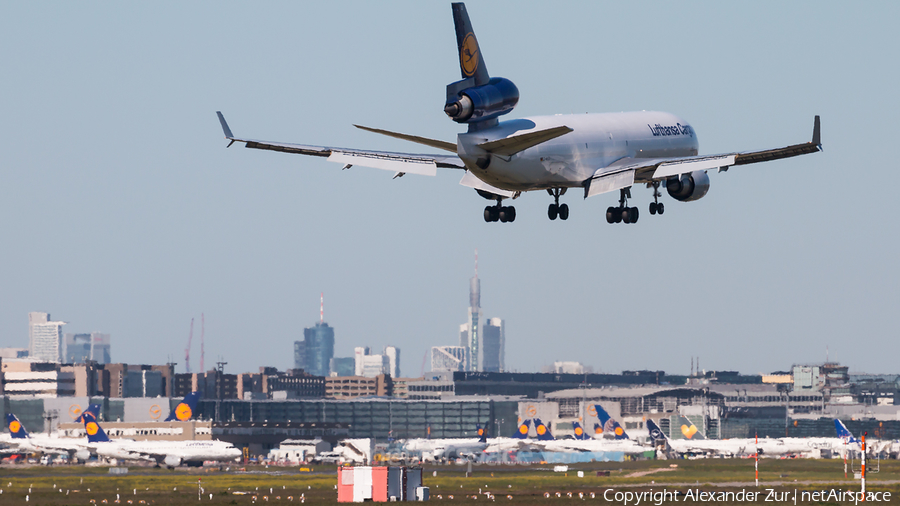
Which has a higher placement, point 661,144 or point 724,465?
point 661,144

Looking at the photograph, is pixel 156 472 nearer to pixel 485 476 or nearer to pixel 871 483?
A: pixel 485 476

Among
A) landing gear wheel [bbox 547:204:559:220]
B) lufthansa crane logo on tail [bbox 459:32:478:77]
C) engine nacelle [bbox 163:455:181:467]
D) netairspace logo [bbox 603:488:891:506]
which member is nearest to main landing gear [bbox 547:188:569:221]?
landing gear wheel [bbox 547:204:559:220]

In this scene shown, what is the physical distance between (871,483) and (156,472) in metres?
96.5

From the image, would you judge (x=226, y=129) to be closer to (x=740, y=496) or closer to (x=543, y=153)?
(x=543, y=153)

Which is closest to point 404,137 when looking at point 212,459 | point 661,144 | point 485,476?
point 661,144

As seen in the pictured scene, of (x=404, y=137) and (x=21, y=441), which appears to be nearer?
(x=404, y=137)

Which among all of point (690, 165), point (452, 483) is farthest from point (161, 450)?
point (690, 165)

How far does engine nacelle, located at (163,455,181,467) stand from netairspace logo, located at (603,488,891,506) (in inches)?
3592

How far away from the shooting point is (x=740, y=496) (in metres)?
105

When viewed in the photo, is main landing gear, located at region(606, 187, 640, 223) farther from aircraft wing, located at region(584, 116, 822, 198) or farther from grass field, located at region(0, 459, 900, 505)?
grass field, located at region(0, 459, 900, 505)

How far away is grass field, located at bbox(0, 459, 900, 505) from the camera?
110 m

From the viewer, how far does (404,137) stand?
56.7 metres

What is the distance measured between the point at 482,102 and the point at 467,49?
2.76 m

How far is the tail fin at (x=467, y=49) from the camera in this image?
60.9 meters
